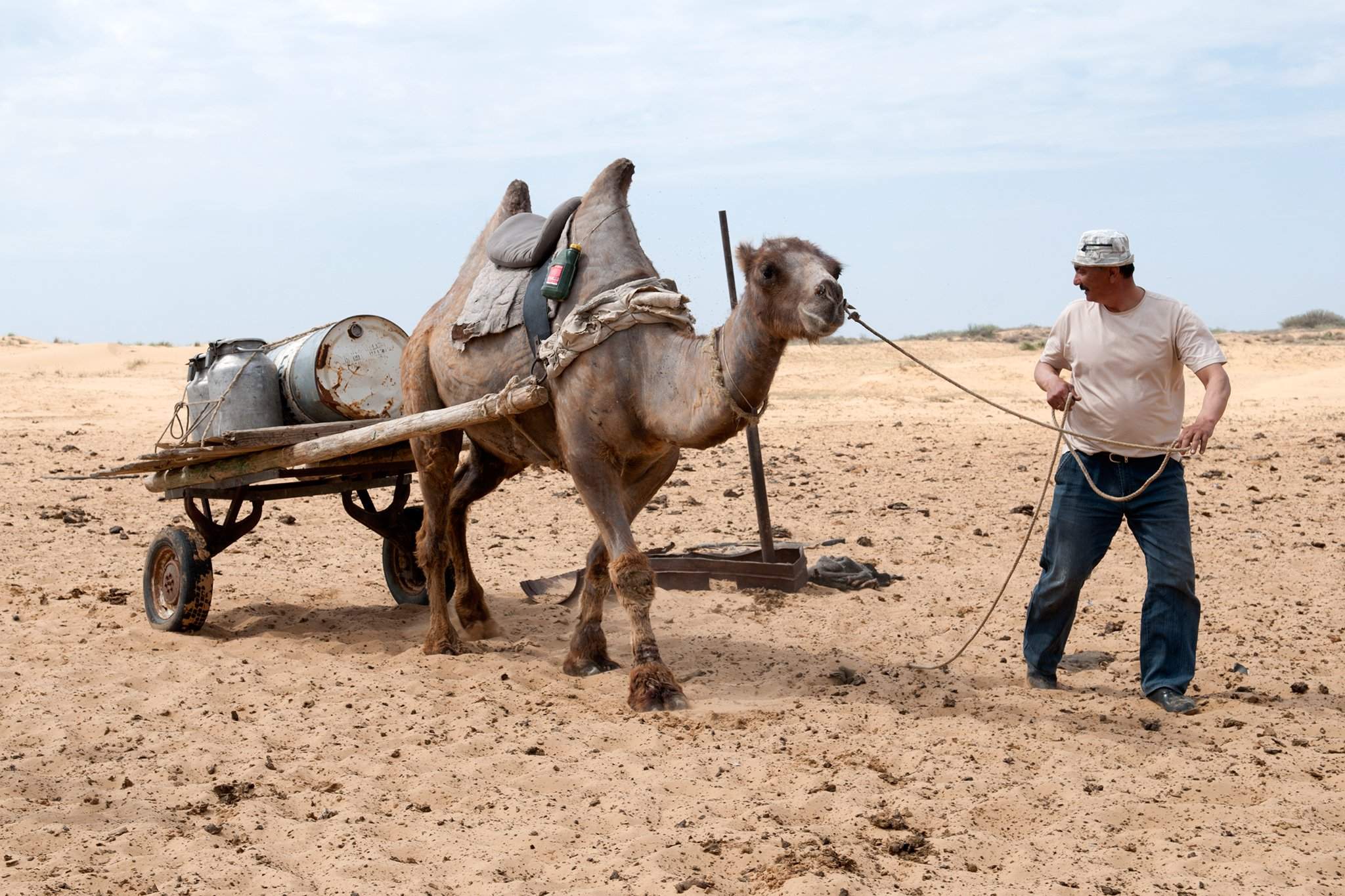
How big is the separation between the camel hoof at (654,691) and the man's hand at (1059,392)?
2.27 meters

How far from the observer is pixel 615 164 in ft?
23.6

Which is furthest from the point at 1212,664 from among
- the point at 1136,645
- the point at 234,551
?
the point at 234,551

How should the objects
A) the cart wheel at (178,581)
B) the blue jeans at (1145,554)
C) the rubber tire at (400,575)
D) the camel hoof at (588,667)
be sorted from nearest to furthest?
the blue jeans at (1145,554) → the camel hoof at (588,667) → the cart wheel at (178,581) → the rubber tire at (400,575)

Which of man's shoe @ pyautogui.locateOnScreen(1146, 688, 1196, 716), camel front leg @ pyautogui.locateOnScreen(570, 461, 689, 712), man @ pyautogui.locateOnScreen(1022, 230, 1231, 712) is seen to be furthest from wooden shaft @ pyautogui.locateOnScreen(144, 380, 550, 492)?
man's shoe @ pyautogui.locateOnScreen(1146, 688, 1196, 716)

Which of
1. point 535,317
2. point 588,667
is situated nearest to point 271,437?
point 535,317

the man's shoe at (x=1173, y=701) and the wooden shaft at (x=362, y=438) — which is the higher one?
the wooden shaft at (x=362, y=438)

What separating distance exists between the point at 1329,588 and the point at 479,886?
A: 6.34 meters

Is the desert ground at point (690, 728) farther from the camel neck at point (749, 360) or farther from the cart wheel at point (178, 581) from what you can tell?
the camel neck at point (749, 360)

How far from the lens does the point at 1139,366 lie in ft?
19.5

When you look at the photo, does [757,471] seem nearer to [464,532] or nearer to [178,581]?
[464,532]

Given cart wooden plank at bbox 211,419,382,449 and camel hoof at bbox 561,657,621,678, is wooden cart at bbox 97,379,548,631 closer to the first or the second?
cart wooden plank at bbox 211,419,382,449

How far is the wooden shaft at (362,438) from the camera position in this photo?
6.69 m

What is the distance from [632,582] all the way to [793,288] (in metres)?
1.76

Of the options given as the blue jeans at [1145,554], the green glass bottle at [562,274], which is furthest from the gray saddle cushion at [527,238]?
the blue jeans at [1145,554]
